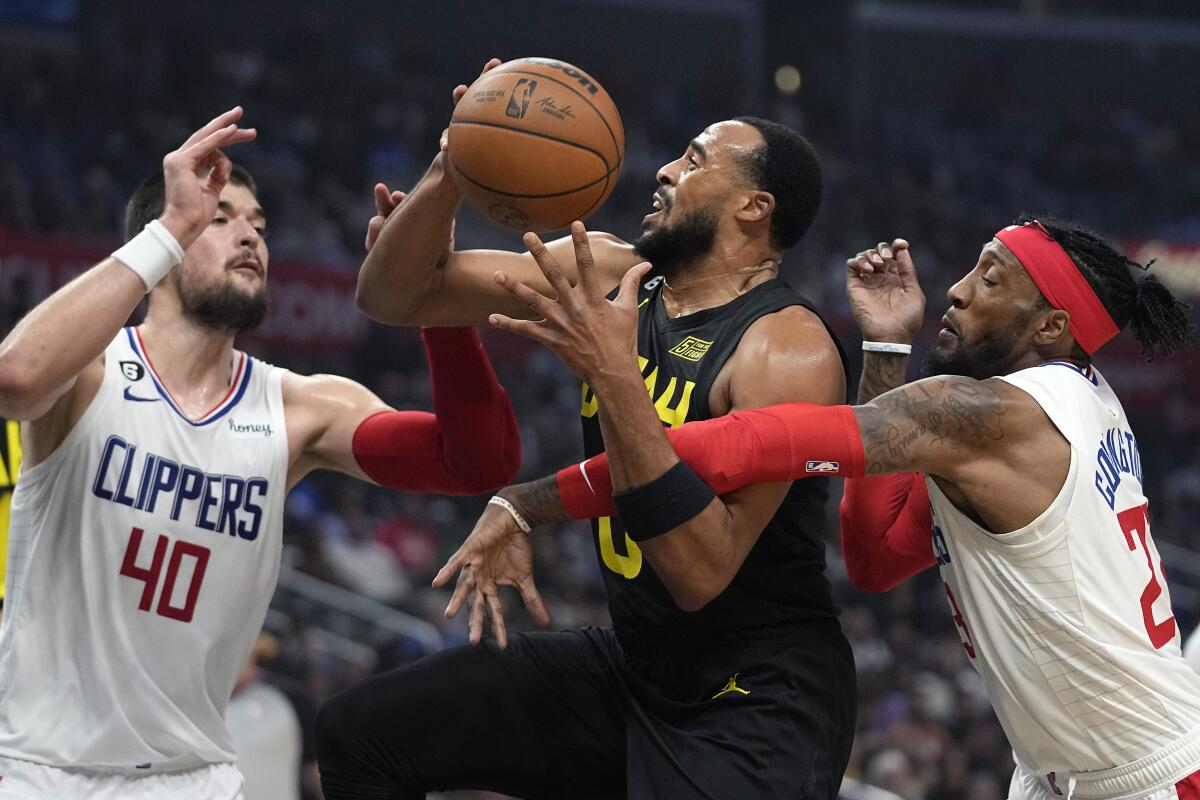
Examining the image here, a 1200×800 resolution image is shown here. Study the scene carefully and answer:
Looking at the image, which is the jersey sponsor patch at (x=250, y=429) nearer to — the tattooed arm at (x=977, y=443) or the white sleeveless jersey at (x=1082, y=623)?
the tattooed arm at (x=977, y=443)

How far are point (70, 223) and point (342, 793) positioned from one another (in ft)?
35.2

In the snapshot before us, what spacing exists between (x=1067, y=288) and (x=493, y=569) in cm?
167

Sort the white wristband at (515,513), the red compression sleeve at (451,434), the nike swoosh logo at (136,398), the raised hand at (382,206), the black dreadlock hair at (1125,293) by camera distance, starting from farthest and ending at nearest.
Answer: the red compression sleeve at (451,434)
the raised hand at (382,206)
the nike swoosh logo at (136,398)
the black dreadlock hair at (1125,293)
the white wristband at (515,513)

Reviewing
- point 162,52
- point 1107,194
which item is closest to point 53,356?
point 162,52

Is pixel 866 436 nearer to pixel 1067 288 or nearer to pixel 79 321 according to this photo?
pixel 1067 288

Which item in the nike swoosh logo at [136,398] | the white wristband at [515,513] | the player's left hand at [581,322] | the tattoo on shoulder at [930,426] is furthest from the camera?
the nike swoosh logo at [136,398]

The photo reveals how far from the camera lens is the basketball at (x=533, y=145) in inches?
144

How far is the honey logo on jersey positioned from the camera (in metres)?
3.70

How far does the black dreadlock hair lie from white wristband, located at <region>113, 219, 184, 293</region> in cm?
232

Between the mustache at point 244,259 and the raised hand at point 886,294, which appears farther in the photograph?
the mustache at point 244,259

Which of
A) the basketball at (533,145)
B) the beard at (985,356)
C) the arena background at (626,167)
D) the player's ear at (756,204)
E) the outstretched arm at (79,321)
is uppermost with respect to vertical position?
the basketball at (533,145)

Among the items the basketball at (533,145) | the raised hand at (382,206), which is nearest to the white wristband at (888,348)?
the basketball at (533,145)

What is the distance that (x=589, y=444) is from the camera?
401cm

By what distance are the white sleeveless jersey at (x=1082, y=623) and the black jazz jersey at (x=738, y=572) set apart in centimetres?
39
